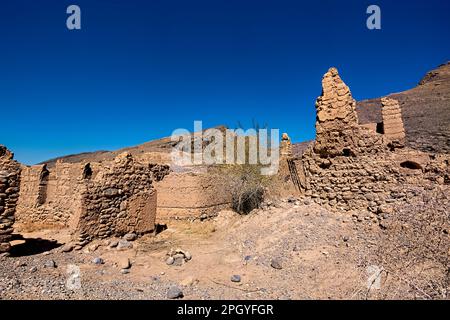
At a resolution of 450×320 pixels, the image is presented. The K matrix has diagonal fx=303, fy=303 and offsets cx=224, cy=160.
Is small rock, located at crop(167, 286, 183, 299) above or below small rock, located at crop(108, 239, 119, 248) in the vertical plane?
below

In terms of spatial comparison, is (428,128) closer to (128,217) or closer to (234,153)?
(234,153)

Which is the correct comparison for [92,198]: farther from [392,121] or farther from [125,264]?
[392,121]

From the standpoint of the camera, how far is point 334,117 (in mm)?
7750

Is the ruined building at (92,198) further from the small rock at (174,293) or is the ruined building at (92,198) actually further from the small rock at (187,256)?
the small rock at (174,293)

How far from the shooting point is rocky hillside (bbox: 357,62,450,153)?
14.4 metres

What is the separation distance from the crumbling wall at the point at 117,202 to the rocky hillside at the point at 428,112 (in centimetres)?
1161

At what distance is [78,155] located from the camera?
119 ft

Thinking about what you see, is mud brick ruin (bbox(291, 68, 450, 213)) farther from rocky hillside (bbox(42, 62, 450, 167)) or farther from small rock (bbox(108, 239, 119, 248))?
rocky hillside (bbox(42, 62, 450, 167))

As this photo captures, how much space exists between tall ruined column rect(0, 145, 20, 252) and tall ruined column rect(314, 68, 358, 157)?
23.4ft

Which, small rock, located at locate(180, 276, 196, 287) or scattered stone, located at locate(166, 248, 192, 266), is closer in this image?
small rock, located at locate(180, 276, 196, 287)

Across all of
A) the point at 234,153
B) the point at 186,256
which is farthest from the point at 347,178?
the point at 234,153

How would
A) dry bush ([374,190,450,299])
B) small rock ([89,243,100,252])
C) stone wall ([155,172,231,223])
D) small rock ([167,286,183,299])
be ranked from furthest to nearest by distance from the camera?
stone wall ([155,172,231,223])
small rock ([89,243,100,252])
small rock ([167,286,183,299])
dry bush ([374,190,450,299])

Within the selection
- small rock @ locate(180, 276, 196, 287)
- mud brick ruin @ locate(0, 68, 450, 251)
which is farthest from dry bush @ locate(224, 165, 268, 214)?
small rock @ locate(180, 276, 196, 287)
